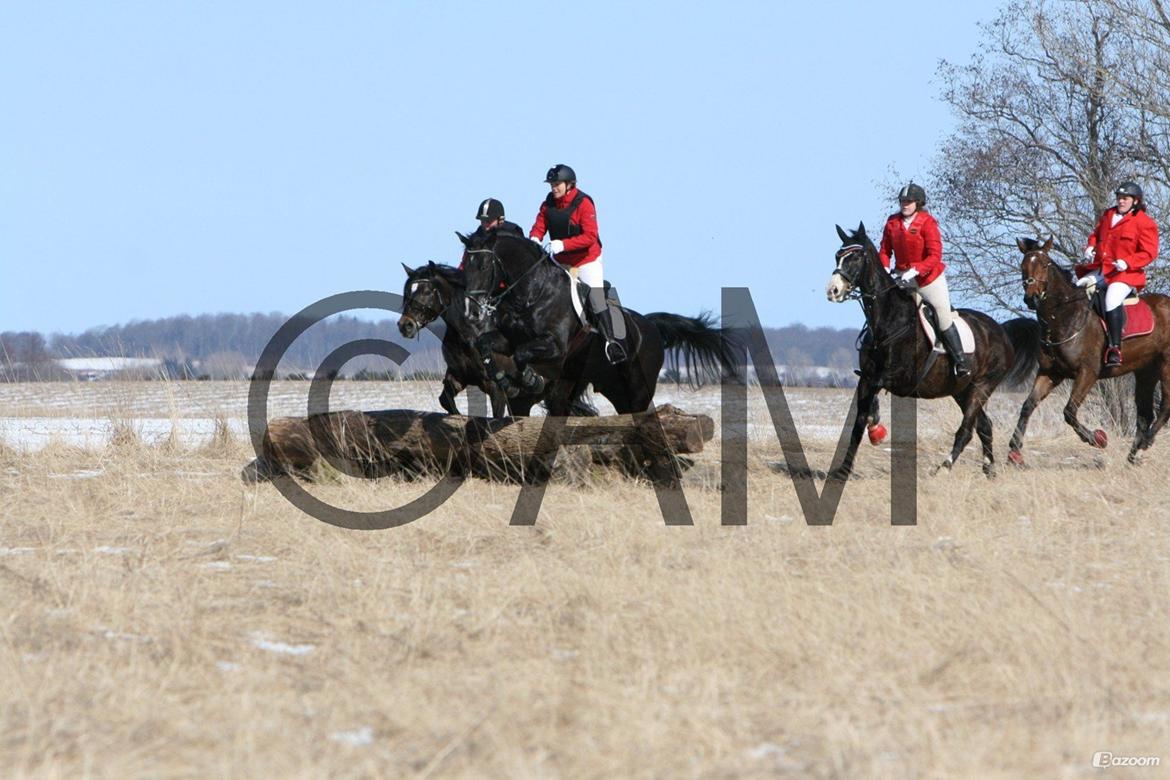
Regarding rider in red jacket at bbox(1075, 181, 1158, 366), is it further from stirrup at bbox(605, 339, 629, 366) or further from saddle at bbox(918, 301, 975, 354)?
stirrup at bbox(605, 339, 629, 366)

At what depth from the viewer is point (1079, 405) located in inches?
504

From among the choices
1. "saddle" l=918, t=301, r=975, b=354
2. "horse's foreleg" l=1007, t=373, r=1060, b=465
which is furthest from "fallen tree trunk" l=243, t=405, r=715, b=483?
"horse's foreleg" l=1007, t=373, r=1060, b=465

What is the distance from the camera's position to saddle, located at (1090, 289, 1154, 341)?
13062 millimetres

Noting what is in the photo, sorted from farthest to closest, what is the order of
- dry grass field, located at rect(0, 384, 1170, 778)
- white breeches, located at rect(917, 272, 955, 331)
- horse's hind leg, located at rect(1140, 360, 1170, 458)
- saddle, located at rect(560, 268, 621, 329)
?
1. horse's hind leg, located at rect(1140, 360, 1170, 458)
2. white breeches, located at rect(917, 272, 955, 331)
3. saddle, located at rect(560, 268, 621, 329)
4. dry grass field, located at rect(0, 384, 1170, 778)

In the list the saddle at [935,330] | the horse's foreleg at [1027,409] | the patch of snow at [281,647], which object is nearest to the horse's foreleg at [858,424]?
the saddle at [935,330]

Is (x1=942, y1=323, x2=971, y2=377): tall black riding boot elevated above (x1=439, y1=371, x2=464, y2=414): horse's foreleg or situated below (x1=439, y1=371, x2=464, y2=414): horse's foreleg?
above

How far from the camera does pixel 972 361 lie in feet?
40.3

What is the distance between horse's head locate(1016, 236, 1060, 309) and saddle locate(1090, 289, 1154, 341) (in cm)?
79

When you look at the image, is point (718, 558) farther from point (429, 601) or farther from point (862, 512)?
point (862, 512)

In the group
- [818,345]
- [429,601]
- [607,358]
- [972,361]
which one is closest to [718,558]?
[429,601]

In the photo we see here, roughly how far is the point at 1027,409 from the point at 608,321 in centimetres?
442

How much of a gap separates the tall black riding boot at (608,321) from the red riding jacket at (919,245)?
2.46 metres

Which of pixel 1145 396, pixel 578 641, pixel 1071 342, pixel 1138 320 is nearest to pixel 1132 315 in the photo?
pixel 1138 320

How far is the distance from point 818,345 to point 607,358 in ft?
172
